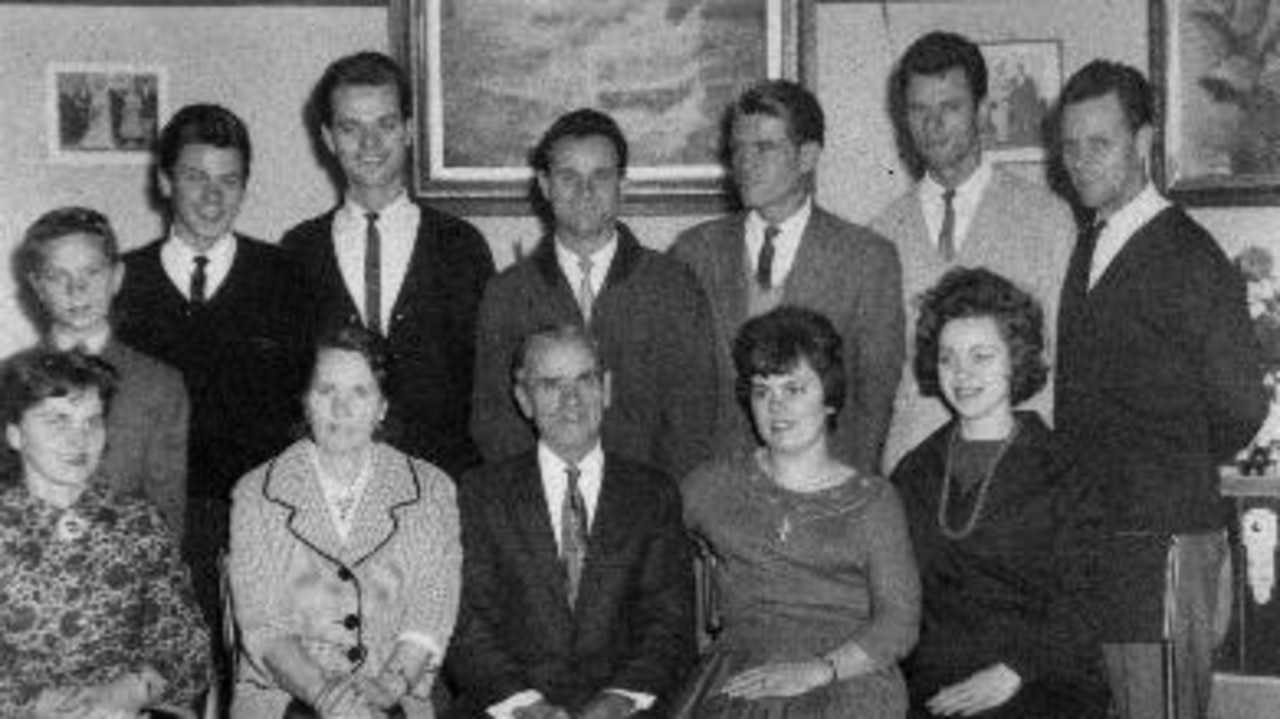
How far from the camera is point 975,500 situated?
3.54 meters

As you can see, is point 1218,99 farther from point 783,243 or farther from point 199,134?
point 199,134

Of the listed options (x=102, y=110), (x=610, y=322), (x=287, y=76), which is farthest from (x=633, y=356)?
(x=102, y=110)

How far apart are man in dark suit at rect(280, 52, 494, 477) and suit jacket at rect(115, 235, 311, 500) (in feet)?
0.47

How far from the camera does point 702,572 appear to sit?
3820 mm

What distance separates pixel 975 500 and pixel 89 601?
1941mm

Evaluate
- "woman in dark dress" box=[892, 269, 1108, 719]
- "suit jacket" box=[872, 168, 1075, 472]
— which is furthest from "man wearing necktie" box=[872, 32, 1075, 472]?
"woman in dark dress" box=[892, 269, 1108, 719]

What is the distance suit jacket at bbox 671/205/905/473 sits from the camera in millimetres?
3982

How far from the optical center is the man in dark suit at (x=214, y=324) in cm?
394

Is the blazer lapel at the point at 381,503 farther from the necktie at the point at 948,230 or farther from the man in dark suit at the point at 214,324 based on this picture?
the necktie at the point at 948,230

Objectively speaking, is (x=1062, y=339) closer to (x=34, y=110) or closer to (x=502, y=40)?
(x=502, y=40)

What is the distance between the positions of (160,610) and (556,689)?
872 mm

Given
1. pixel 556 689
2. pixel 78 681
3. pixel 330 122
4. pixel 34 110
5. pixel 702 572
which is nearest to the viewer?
pixel 78 681

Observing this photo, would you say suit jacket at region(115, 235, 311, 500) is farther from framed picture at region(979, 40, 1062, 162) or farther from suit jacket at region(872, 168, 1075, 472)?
framed picture at region(979, 40, 1062, 162)

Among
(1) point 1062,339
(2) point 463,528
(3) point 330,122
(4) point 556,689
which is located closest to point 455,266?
(3) point 330,122
